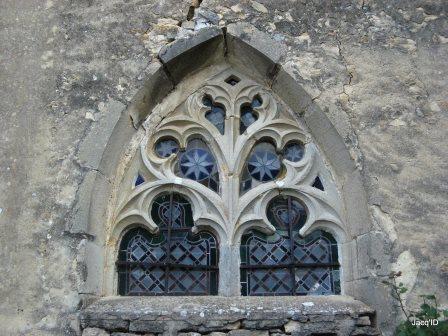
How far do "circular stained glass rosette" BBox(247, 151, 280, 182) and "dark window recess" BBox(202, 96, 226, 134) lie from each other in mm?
374

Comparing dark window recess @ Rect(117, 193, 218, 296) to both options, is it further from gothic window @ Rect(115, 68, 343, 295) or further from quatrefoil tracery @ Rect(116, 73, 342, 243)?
quatrefoil tracery @ Rect(116, 73, 342, 243)

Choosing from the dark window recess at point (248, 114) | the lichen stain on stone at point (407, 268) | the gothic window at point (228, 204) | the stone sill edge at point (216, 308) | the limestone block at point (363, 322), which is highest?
the dark window recess at point (248, 114)

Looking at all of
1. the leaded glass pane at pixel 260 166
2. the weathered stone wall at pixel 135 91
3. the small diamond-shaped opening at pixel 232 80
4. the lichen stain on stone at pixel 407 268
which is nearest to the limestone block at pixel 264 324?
the weathered stone wall at pixel 135 91

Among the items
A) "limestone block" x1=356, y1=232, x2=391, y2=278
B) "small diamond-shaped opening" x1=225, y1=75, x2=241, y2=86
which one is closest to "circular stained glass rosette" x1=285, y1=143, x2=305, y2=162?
"small diamond-shaped opening" x1=225, y1=75, x2=241, y2=86

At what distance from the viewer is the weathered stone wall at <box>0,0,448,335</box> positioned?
14.5 feet

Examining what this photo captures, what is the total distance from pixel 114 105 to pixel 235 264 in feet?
5.24

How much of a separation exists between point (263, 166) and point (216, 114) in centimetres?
64

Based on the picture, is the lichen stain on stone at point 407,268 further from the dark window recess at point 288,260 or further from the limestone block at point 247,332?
the limestone block at point 247,332

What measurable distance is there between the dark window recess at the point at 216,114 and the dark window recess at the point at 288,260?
0.88m

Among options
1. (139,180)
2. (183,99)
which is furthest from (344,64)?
(139,180)

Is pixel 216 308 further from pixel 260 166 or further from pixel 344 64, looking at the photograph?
pixel 344 64

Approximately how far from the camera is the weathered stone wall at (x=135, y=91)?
4.41 meters

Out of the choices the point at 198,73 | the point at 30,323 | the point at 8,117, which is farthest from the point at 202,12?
the point at 30,323

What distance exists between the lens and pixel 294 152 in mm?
5191
